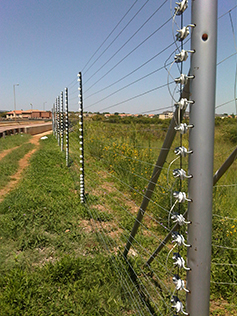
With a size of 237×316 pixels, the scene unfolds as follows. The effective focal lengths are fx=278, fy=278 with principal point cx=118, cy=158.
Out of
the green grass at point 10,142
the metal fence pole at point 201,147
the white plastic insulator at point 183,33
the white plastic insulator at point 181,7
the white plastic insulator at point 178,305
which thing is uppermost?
the white plastic insulator at point 181,7

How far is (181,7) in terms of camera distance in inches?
55.3

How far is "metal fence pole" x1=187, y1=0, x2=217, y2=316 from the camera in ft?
4.12

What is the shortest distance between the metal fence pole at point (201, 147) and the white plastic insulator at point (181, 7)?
118 mm

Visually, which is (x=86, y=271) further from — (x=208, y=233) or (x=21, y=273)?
(x=208, y=233)

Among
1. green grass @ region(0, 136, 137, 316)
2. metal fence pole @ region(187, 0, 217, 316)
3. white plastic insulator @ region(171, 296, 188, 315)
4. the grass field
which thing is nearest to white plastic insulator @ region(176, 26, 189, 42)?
metal fence pole @ region(187, 0, 217, 316)

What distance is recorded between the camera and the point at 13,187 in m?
6.62

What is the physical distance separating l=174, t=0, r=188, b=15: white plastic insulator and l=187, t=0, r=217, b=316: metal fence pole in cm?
12

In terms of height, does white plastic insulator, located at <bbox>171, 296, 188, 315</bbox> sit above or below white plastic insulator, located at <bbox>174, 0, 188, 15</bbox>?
below

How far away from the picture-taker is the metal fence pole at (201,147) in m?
1.26

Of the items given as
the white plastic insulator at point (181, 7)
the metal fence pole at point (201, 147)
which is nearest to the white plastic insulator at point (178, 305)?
the metal fence pole at point (201, 147)

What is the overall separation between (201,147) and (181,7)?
727mm

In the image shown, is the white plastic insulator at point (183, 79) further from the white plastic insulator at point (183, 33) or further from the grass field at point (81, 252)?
the grass field at point (81, 252)

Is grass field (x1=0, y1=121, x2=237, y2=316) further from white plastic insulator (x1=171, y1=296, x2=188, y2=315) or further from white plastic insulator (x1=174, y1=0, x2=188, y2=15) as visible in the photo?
white plastic insulator (x1=174, y1=0, x2=188, y2=15)

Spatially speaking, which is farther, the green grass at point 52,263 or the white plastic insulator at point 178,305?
the green grass at point 52,263
